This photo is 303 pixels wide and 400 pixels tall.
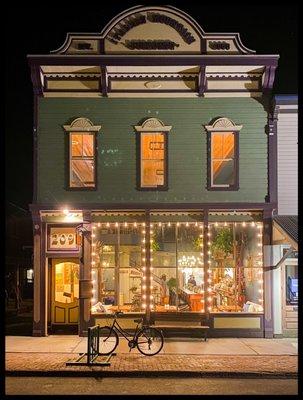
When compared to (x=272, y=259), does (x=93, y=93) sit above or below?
above

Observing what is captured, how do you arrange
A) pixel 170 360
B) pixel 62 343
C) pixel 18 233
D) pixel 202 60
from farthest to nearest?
pixel 18 233
pixel 202 60
pixel 62 343
pixel 170 360

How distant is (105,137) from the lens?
17.2 m

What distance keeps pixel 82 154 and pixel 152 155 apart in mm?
2204

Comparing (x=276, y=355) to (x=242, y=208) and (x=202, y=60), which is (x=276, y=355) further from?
(x=202, y=60)

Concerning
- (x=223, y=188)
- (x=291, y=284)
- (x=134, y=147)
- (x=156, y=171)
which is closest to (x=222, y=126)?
(x=223, y=188)

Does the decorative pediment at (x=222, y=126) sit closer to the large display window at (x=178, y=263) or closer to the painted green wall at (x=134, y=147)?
the painted green wall at (x=134, y=147)

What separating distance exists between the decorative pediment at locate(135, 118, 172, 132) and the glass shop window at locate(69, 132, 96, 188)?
1.53 metres

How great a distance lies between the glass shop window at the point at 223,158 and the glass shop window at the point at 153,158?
1584 millimetres

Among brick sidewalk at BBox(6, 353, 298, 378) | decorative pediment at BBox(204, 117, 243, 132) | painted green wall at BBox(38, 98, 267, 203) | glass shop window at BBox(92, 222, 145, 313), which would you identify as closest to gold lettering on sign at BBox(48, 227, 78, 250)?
glass shop window at BBox(92, 222, 145, 313)

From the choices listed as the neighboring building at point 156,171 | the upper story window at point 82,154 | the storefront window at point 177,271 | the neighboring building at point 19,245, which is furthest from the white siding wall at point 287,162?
the neighboring building at point 19,245

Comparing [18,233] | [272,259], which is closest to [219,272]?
[272,259]

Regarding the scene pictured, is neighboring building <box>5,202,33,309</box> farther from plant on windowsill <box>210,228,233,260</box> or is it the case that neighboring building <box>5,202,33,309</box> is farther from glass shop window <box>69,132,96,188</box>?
plant on windowsill <box>210,228,233,260</box>

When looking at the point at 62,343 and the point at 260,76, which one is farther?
the point at 260,76

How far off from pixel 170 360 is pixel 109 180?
6.21 m
